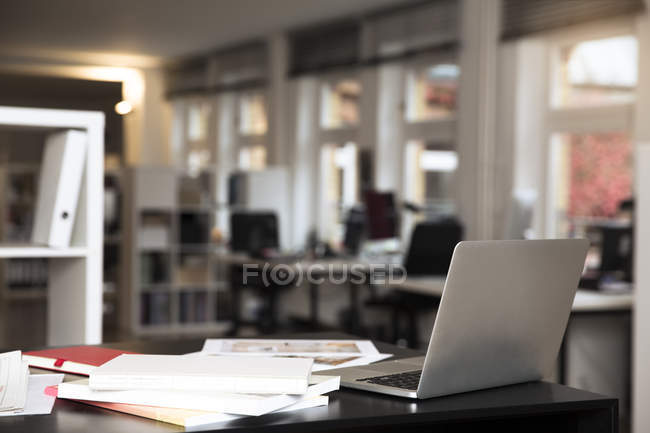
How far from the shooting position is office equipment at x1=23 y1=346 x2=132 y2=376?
4.27 ft

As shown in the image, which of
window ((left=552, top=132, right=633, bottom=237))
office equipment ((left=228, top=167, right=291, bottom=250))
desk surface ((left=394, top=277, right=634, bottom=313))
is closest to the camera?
desk surface ((left=394, top=277, right=634, bottom=313))

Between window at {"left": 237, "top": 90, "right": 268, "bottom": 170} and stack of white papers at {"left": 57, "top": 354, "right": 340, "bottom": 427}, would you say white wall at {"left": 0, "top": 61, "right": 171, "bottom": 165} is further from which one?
stack of white papers at {"left": 57, "top": 354, "right": 340, "bottom": 427}

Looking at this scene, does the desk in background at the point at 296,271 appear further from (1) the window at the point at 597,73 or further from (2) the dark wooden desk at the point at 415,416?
(2) the dark wooden desk at the point at 415,416

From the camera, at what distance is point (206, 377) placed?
105 cm

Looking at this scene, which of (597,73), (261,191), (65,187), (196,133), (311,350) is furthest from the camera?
(196,133)

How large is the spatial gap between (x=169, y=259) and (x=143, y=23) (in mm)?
2176

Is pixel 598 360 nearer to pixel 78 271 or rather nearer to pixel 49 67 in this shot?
pixel 78 271

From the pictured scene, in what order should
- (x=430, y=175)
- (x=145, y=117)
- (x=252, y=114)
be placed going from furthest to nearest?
(x=145, y=117), (x=252, y=114), (x=430, y=175)

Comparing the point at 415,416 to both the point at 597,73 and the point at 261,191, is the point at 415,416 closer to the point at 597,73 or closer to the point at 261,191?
the point at 597,73

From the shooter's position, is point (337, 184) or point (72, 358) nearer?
point (72, 358)

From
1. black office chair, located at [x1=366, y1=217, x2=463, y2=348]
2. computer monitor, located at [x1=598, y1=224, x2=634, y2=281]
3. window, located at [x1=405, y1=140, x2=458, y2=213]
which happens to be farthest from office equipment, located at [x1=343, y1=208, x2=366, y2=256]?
computer monitor, located at [x1=598, y1=224, x2=634, y2=281]

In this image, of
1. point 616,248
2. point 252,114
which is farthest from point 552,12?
point 252,114

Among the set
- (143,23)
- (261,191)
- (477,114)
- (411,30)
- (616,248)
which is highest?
(143,23)

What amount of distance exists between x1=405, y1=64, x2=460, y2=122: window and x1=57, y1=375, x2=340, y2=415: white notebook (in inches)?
207
